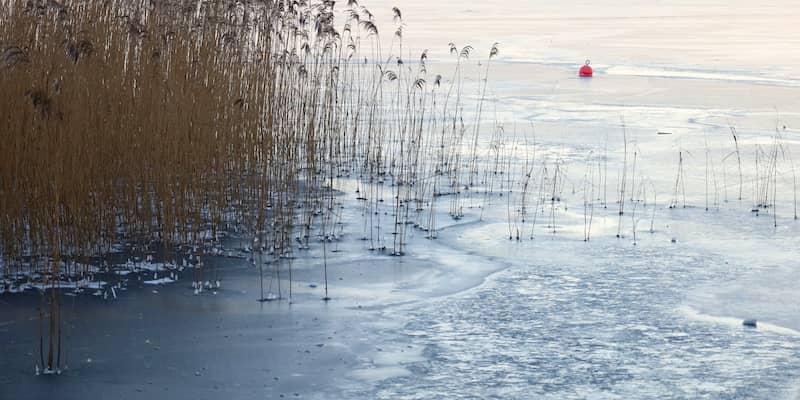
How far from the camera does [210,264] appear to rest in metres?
7.45

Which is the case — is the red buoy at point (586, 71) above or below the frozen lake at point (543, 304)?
above

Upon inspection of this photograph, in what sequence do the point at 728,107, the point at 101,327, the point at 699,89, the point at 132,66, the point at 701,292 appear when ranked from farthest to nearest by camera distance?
the point at 699,89
the point at 728,107
the point at 132,66
the point at 701,292
the point at 101,327

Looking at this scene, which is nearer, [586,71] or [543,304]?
[543,304]

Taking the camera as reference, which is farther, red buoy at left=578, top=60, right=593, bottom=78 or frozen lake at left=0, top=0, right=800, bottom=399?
red buoy at left=578, top=60, right=593, bottom=78

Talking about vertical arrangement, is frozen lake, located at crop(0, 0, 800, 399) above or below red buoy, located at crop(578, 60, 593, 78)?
below

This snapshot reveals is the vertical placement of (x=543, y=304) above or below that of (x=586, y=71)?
below

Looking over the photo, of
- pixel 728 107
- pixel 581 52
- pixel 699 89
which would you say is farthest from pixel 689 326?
pixel 581 52

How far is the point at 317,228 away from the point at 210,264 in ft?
4.11

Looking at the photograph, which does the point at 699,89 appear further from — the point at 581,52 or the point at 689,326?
the point at 689,326

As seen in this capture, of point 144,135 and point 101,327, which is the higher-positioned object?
point 144,135

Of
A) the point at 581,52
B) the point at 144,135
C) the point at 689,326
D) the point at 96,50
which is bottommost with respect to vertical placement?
the point at 689,326

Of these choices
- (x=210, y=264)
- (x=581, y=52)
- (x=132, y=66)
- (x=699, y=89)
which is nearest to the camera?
(x=210, y=264)

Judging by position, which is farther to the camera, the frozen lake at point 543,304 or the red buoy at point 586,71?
the red buoy at point 586,71

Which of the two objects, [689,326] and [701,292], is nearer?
[689,326]
